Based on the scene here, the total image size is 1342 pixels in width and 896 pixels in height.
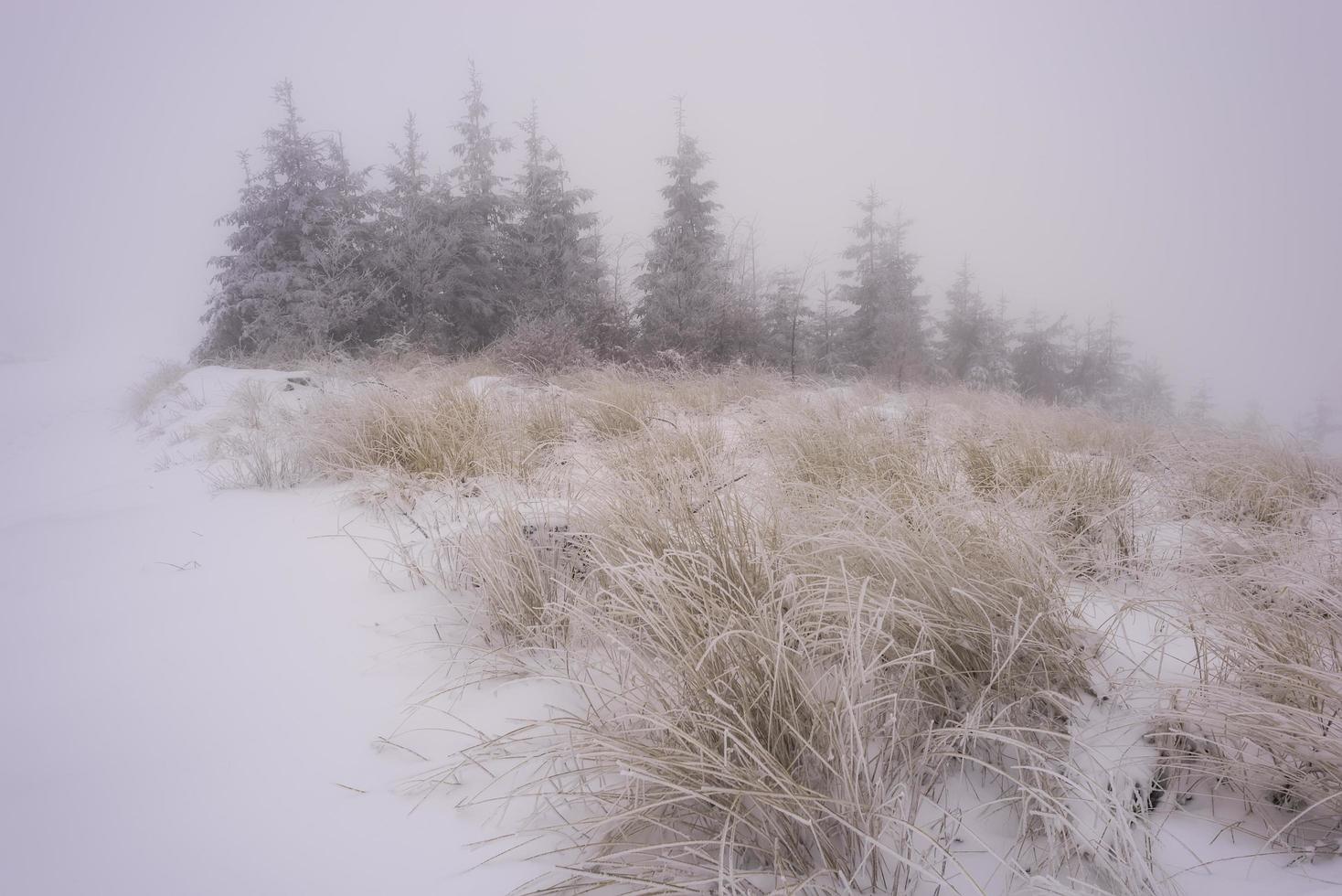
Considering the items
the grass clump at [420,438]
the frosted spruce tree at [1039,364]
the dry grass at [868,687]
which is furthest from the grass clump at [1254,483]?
the frosted spruce tree at [1039,364]

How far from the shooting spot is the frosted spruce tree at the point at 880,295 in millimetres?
19625

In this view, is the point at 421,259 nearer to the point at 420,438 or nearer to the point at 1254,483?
the point at 420,438

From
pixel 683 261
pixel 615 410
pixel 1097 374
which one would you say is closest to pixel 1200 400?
pixel 1097 374

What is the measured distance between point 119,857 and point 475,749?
2.03 ft

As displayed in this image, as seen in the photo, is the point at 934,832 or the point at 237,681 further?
the point at 237,681

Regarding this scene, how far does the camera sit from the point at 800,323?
20.2m

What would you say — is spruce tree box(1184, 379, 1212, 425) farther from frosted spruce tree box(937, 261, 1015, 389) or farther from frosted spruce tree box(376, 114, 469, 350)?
frosted spruce tree box(376, 114, 469, 350)

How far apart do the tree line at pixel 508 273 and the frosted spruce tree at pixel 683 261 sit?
0.05 m

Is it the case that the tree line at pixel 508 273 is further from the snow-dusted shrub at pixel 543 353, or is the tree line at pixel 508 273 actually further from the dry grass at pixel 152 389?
the dry grass at pixel 152 389

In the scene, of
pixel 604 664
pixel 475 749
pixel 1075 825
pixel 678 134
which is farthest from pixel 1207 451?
pixel 678 134

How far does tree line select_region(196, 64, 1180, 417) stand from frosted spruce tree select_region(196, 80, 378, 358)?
43mm

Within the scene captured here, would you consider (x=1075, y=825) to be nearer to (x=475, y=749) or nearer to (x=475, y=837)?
(x=475, y=837)

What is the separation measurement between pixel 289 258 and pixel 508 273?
5.46 meters

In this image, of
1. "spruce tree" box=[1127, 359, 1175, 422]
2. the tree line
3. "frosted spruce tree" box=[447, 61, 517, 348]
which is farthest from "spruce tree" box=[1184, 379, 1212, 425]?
"frosted spruce tree" box=[447, 61, 517, 348]
